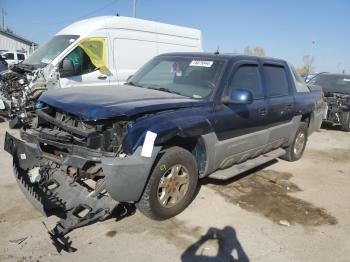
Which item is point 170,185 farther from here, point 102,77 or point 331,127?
point 331,127

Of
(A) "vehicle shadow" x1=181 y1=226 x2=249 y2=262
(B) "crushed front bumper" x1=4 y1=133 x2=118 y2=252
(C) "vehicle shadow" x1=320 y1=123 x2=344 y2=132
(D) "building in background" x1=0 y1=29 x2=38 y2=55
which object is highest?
(D) "building in background" x1=0 y1=29 x2=38 y2=55

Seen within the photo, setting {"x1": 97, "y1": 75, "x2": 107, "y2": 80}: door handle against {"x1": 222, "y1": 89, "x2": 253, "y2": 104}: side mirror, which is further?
{"x1": 97, "y1": 75, "x2": 107, "y2": 80}: door handle

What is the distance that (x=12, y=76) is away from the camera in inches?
335

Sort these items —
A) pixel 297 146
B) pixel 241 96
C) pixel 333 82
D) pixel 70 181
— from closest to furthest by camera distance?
pixel 70 181
pixel 241 96
pixel 297 146
pixel 333 82

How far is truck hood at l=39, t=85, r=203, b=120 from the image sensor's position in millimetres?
3557

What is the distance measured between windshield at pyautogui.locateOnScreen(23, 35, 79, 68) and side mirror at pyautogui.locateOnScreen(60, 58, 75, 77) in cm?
41

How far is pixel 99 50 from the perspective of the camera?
28.0 feet

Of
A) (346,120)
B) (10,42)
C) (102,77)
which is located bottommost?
(346,120)

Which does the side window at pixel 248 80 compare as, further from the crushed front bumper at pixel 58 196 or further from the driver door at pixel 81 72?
the driver door at pixel 81 72

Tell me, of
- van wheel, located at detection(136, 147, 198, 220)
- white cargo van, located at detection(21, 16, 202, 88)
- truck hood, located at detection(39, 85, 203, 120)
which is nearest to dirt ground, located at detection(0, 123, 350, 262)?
van wheel, located at detection(136, 147, 198, 220)

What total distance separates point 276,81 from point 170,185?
110 inches

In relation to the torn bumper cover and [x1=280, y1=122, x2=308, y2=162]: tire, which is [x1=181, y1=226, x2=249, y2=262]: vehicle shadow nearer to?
the torn bumper cover

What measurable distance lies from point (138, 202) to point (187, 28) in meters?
7.88

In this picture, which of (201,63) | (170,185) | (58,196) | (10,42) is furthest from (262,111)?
(10,42)
